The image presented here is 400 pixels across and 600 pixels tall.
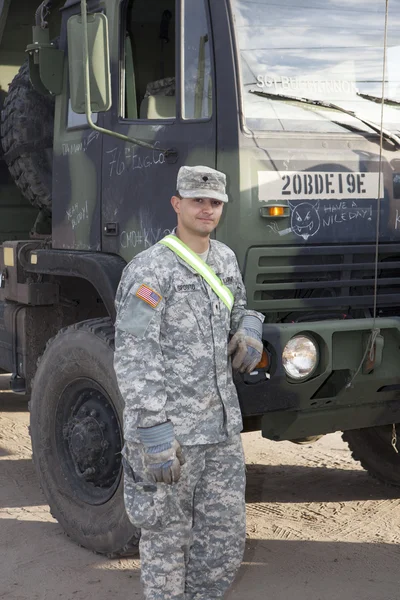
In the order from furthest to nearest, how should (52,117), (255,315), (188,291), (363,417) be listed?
(52,117) → (363,417) → (255,315) → (188,291)

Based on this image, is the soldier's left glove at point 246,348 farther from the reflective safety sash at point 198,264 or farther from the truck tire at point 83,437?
the truck tire at point 83,437

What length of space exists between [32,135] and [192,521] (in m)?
2.65

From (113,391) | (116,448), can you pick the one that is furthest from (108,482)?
(113,391)

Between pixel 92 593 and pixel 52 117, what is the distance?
257 centimetres

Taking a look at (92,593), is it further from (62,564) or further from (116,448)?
(116,448)

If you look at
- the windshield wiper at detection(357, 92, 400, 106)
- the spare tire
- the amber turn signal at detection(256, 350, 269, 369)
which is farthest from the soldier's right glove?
the spare tire

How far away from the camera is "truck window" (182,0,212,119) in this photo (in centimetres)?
426

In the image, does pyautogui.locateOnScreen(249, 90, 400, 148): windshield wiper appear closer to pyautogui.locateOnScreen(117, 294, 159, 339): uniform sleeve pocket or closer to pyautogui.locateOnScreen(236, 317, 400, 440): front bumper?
pyautogui.locateOnScreen(236, 317, 400, 440): front bumper

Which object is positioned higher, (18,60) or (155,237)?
(18,60)

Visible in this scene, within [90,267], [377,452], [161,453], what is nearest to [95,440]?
[90,267]

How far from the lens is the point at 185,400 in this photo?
3.56 m

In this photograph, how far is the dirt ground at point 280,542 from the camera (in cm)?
438

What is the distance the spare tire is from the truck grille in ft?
5.76

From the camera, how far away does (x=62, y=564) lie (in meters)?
4.66
